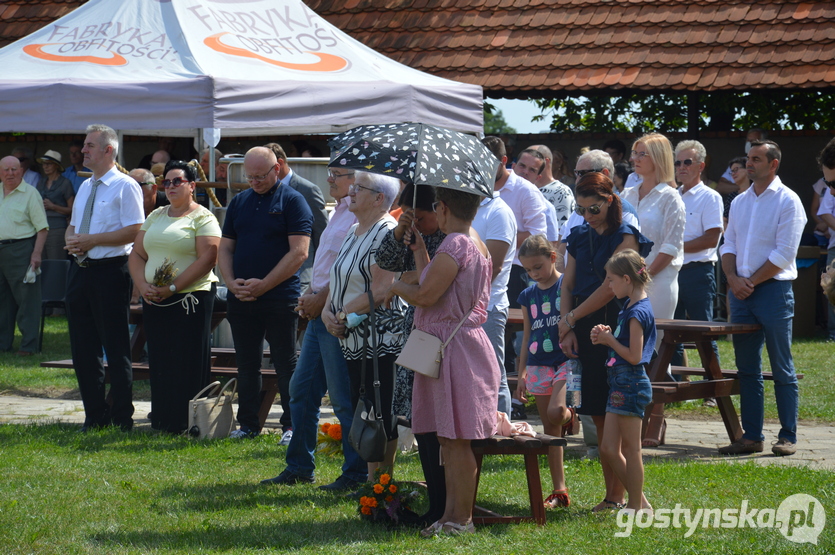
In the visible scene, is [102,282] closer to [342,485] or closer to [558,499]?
[342,485]

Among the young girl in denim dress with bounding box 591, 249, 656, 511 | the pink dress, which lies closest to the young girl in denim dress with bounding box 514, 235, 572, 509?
the young girl in denim dress with bounding box 591, 249, 656, 511

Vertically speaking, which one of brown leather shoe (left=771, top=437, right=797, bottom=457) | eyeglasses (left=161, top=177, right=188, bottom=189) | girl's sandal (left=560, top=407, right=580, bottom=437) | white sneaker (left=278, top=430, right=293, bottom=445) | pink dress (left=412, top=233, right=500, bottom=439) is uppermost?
eyeglasses (left=161, top=177, right=188, bottom=189)

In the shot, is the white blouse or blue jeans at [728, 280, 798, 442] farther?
the white blouse

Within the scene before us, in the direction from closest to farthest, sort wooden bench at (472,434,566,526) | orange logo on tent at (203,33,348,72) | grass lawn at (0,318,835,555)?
grass lawn at (0,318,835,555), wooden bench at (472,434,566,526), orange logo on tent at (203,33,348,72)

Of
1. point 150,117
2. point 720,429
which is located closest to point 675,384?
point 720,429

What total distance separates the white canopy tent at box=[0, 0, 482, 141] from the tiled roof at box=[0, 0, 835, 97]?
12.4 feet

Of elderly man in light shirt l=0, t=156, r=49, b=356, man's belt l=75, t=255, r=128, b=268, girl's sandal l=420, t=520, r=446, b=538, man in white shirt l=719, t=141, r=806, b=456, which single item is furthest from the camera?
elderly man in light shirt l=0, t=156, r=49, b=356

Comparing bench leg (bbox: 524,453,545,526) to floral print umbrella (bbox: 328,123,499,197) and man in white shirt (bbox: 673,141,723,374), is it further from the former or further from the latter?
Answer: man in white shirt (bbox: 673,141,723,374)

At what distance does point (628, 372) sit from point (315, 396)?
6.46ft

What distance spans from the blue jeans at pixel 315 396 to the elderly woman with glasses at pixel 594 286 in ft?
4.24

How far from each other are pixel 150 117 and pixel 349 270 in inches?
148

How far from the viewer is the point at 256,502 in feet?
18.7

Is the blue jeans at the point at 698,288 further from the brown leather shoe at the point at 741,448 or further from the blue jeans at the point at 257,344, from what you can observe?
the blue jeans at the point at 257,344

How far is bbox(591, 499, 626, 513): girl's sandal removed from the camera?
5438 millimetres
